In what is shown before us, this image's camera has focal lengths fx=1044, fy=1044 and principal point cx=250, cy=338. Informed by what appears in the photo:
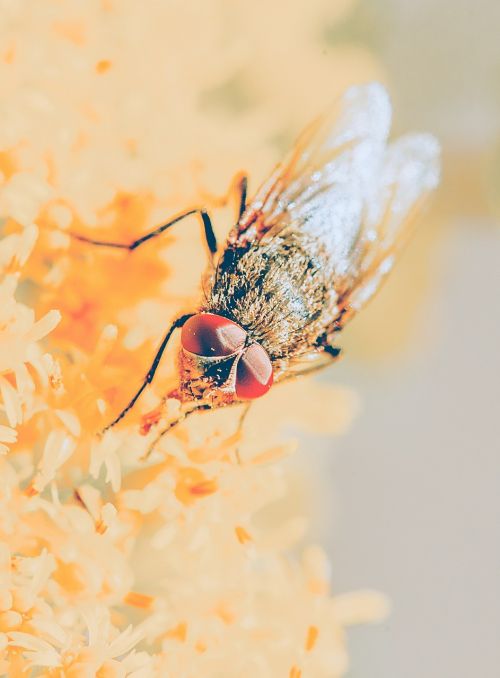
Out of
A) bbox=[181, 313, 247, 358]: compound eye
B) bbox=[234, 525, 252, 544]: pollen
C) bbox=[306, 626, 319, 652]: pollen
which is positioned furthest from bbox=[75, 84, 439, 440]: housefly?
bbox=[306, 626, 319, 652]: pollen

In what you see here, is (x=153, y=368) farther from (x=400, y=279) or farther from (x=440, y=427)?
(x=440, y=427)

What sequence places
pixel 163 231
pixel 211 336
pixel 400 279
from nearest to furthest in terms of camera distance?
pixel 211 336 → pixel 163 231 → pixel 400 279

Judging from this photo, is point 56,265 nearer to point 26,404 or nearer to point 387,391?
point 26,404

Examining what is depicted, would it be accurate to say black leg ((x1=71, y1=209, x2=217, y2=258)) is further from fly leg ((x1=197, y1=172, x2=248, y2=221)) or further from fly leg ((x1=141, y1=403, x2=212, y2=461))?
fly leg ((x1=141, y1=403, x2=212, y2=461))

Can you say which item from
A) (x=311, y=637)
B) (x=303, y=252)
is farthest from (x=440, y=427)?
(x=303, y=252)

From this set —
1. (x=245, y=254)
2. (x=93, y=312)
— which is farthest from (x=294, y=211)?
(x=93, y=312)

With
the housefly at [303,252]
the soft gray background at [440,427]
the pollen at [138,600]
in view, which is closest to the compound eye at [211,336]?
the housefly at [303,252]

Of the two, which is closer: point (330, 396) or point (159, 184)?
point (159, 184)
